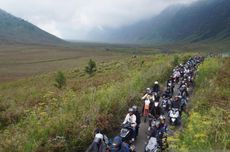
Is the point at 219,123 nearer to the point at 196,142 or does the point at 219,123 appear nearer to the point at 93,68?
the point at 196,142

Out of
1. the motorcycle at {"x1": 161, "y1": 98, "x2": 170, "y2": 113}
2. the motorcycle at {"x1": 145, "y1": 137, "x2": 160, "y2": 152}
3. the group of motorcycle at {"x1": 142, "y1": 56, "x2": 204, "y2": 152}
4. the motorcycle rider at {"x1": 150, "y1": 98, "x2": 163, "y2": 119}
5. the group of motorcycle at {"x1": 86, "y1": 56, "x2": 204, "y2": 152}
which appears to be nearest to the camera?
the group of motorcycle at {"x1": 86, "y1": 56, "x2": 204, "y2": 152}

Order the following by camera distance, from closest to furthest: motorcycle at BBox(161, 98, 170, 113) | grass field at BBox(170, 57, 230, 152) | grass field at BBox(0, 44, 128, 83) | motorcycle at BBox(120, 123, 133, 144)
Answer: grass field at BBox(170, 57, 230, 152) → motorcycle at BBox(120, 123, 133, 144) → motorcycle at BBox(161, 98, 170, 113) → grass field at BBox(0, 44, 128, 83)

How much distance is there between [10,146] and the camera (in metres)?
11.4

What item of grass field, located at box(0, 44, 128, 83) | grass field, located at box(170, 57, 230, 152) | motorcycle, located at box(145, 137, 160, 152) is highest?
grass field, located at box(170, 57, 230, 152)

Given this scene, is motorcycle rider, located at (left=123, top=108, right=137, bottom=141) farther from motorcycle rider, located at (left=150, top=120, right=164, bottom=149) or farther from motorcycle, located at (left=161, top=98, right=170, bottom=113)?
motorcycle, located at (left=161, top=98, right=170, bottom=113)

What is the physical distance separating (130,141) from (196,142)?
5063 millimetres

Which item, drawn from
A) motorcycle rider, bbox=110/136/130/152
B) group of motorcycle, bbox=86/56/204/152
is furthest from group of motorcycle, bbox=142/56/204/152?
motorcycle rider, bbox=110/136/130/152

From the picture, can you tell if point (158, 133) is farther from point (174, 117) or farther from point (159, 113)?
point (159, 113)

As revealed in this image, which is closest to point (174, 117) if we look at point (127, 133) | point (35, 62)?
point (127, 133)

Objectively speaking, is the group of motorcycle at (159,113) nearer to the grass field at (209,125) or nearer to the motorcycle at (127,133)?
the motorcycle at (127,133)

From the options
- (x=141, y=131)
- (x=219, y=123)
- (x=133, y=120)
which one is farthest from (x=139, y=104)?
(x=219, y=123)

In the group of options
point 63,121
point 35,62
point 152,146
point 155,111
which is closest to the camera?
point 63,121

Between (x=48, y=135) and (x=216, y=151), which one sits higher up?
(x=216, y=151)

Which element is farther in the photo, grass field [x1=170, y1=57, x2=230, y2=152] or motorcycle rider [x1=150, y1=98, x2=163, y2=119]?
motorcycle rider [x1=150, y1=98, x2=163, y2=119]
